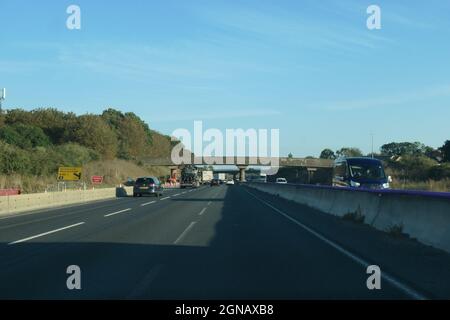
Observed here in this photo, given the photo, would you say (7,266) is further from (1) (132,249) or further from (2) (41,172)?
(2) (41,172)

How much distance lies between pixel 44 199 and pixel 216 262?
2524 cm

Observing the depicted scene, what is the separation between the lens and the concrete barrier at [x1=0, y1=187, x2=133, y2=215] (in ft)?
96.0

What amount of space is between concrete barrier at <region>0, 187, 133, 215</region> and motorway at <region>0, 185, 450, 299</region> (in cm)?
1051

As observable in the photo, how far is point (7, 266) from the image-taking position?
11.5 metres

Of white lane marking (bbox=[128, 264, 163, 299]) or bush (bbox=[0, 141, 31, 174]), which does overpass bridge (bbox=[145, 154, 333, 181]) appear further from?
white lane marking (bbox=[128, 264, 163, 299])

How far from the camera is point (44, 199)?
114ft

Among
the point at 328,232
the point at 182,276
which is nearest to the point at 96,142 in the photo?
the point at 328,232

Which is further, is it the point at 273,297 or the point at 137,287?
the point at 137,287

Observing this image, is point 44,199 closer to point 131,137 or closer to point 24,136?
point 24,136

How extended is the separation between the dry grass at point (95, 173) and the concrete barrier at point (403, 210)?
26.9 m

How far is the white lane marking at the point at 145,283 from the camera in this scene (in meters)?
8.73

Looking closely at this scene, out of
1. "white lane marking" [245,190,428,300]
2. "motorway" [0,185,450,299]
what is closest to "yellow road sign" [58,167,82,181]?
"motorway" [0,185,450,299]
